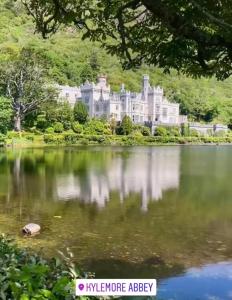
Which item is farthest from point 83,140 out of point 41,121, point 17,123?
point 17,123

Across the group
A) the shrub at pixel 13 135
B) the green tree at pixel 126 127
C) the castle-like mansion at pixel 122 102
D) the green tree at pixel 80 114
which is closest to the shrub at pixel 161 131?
the castle-like mansion at pixel 122 102

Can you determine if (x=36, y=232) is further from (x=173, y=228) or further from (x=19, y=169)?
(x=19, y=169)

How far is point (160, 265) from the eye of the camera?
1147 cm

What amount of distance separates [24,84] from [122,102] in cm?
3588

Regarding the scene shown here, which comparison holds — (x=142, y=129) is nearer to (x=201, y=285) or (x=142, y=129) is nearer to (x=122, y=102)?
(x=122, y=102)

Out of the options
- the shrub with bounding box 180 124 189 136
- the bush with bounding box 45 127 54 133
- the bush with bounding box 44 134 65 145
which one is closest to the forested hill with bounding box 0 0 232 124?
the shrub with bounding box 180 124 189 136

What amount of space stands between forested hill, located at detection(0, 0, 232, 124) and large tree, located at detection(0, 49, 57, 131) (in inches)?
1618

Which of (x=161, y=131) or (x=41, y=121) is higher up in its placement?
(x=41, y=121)

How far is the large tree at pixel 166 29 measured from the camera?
5988 mm

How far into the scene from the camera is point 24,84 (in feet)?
258

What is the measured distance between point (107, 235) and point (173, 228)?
7.97 feet

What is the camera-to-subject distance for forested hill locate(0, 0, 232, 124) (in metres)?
143

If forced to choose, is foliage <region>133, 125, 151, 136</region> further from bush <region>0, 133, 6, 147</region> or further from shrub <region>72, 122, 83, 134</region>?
bush <region>0, 133, 6, 147</region>

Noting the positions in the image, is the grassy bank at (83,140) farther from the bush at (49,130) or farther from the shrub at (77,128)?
the shrub at (77,128)
